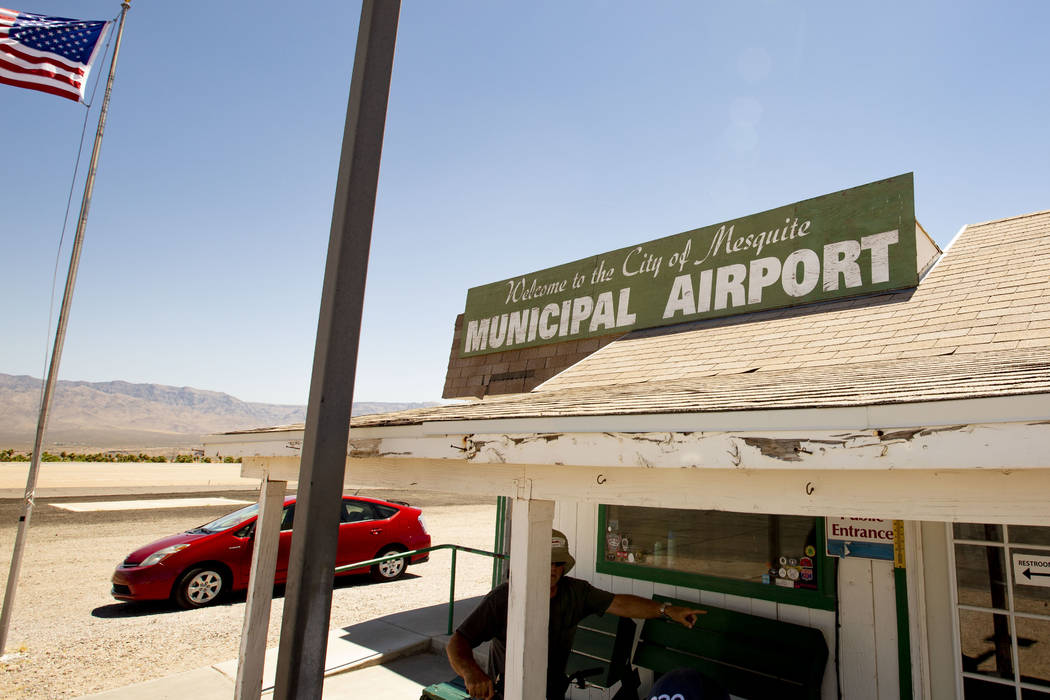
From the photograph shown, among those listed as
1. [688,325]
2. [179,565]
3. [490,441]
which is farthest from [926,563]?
[179,565]

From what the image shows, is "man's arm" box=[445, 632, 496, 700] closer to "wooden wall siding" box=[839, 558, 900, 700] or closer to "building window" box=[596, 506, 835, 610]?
"building window" box=[596, 506, 835, 610]

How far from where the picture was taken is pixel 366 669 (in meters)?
6.68

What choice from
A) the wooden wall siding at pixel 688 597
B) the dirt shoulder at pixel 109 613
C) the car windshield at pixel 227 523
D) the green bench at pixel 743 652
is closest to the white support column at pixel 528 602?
the green bench at pixel 743 652

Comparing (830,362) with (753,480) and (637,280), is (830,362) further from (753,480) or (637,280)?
(637,280)

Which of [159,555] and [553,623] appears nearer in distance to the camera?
[553,623]

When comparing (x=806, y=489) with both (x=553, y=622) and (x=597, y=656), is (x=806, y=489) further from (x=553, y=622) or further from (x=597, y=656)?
(x=597, y=656)

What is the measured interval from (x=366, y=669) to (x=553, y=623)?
3.34m

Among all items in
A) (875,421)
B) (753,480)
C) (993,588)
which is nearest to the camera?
(875,421)

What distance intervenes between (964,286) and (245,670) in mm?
7136

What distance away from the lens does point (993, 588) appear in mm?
4223

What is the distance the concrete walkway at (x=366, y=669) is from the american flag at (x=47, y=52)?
642 cm

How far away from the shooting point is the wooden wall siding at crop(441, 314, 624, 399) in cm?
897

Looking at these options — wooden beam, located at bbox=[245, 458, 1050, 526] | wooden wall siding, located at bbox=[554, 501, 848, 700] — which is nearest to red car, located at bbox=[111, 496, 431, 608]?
wooden wall siding, located at bbox=[554, 501, 848, 700]

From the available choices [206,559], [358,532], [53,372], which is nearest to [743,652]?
[53,372]
